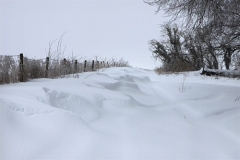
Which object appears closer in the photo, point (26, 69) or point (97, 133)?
point (97, 133)

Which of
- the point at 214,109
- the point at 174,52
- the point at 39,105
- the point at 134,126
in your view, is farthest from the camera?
the point at 174,52

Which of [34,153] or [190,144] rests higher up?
[34,153]

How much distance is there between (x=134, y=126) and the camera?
250cm

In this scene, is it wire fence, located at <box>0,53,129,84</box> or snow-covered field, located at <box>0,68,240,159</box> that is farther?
wire fence, located at <box>0,53,129,84</box>

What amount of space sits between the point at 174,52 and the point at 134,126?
71.2 feet

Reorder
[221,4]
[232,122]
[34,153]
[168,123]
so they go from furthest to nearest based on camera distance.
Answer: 1. [221,4]
2. [232,122]
3. [168,123]
4. [34,153]

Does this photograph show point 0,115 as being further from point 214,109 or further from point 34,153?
point 214,109

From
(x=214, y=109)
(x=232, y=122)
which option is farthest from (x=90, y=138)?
(x=214, y=109)

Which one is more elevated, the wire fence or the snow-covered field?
the wire fence

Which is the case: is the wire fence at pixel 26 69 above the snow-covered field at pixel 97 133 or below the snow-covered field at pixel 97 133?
above

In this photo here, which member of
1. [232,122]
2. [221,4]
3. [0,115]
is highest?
[221,4]

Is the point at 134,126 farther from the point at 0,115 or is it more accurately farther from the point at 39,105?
the point at 0,115

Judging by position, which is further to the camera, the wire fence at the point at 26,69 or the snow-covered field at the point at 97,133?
the wire fence at the point at 26,69

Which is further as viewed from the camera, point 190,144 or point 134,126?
point 134,126
